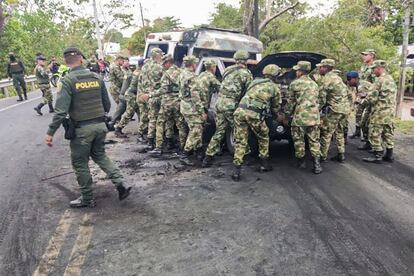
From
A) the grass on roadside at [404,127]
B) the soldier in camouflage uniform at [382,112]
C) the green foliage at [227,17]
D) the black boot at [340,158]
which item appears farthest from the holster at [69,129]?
the green foliage at [227,17]

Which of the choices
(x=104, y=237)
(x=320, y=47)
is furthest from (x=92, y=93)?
(x=320, y=47)

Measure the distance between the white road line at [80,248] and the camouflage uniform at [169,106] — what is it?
284 cm

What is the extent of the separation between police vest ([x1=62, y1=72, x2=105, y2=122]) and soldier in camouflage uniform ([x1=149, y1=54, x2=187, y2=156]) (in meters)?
2.24

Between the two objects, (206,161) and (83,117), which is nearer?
(83,117)

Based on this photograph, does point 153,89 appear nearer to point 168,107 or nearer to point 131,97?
point 168,107

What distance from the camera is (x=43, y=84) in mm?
11094

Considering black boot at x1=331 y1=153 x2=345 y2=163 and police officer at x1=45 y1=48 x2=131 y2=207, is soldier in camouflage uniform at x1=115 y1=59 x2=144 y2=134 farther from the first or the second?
black boot at x1=331 y1=153 x2=345 y2=163

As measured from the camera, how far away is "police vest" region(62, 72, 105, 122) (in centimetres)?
443

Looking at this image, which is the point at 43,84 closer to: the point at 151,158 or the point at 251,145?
the point at 151,158

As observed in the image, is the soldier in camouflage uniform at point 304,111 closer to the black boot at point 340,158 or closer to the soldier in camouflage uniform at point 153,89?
the black boot at point 340,158

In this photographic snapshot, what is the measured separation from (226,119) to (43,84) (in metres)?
7.23

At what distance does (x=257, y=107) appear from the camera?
18.1ft

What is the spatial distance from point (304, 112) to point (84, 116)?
3196mm

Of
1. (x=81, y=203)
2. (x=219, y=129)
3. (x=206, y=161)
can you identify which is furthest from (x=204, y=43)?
(x=81, y=203)
